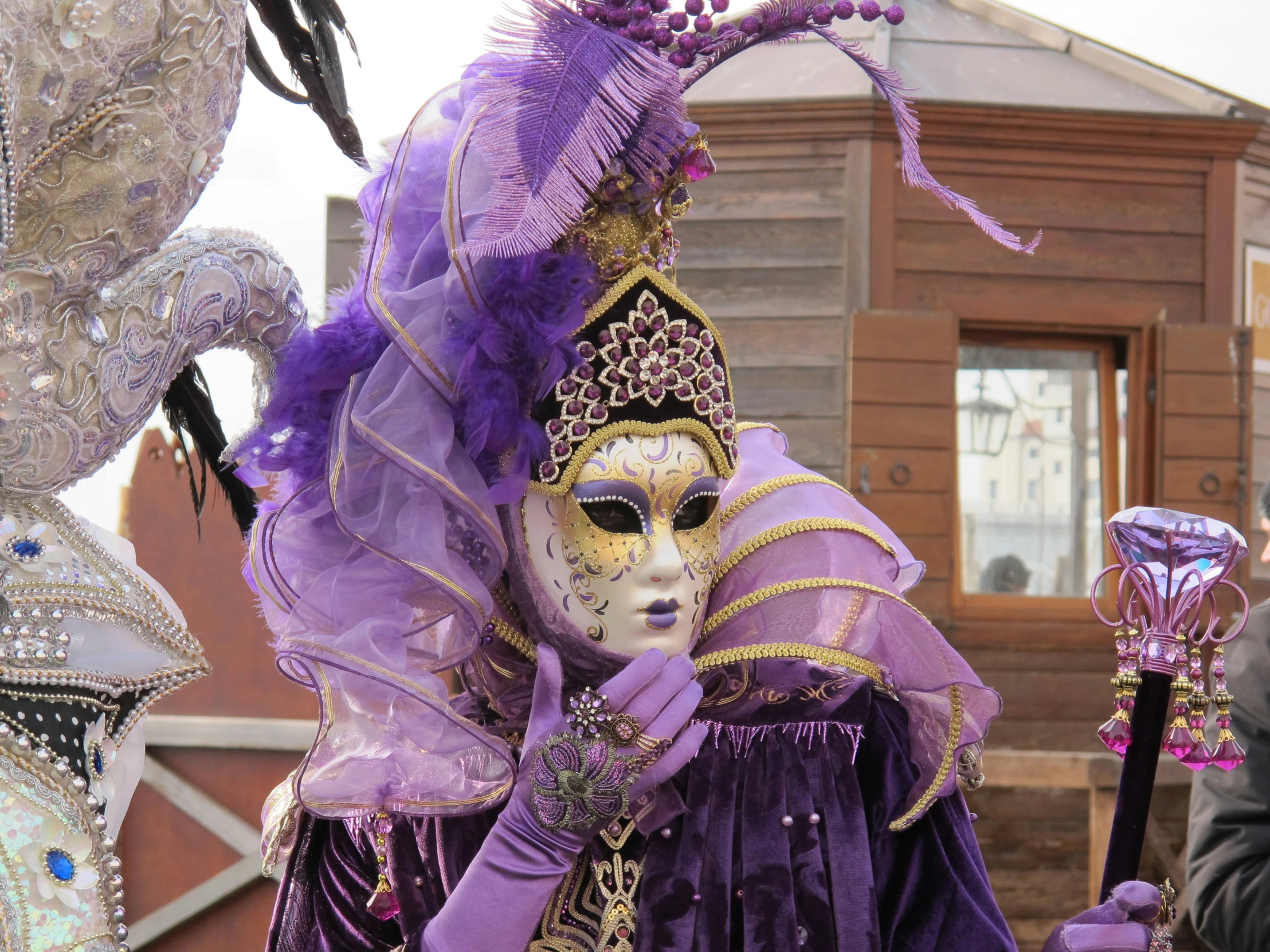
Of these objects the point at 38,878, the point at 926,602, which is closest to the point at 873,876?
the point at 38,878

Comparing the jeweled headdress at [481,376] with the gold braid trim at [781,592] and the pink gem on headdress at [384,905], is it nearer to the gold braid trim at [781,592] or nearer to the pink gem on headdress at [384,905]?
the gold braid trim at [781,592]

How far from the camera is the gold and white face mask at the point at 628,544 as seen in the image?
1634 mm

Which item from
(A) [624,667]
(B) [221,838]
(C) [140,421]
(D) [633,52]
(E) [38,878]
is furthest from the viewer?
(B) [221,838]

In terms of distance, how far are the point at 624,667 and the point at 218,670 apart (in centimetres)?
278

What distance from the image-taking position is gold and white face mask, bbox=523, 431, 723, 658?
5.36 feet

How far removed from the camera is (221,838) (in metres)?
3.99

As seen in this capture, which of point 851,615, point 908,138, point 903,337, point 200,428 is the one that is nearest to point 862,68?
point 908,138

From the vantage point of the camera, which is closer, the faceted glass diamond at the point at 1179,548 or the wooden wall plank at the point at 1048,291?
the faceted glass diamond at the point at 1179,548

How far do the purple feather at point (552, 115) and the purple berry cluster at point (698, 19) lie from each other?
0.03m

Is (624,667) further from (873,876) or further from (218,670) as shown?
(218,670)

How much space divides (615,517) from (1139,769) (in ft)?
2.12

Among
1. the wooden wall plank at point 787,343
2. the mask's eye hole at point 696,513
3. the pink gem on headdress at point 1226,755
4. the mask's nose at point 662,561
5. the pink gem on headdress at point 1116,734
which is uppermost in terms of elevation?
the wooden wall plank at point 787,343

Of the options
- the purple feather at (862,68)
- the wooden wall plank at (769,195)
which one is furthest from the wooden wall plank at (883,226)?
the purple feather at (862,68)

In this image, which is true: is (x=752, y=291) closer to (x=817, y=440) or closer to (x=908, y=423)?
(x=817, y=440)
